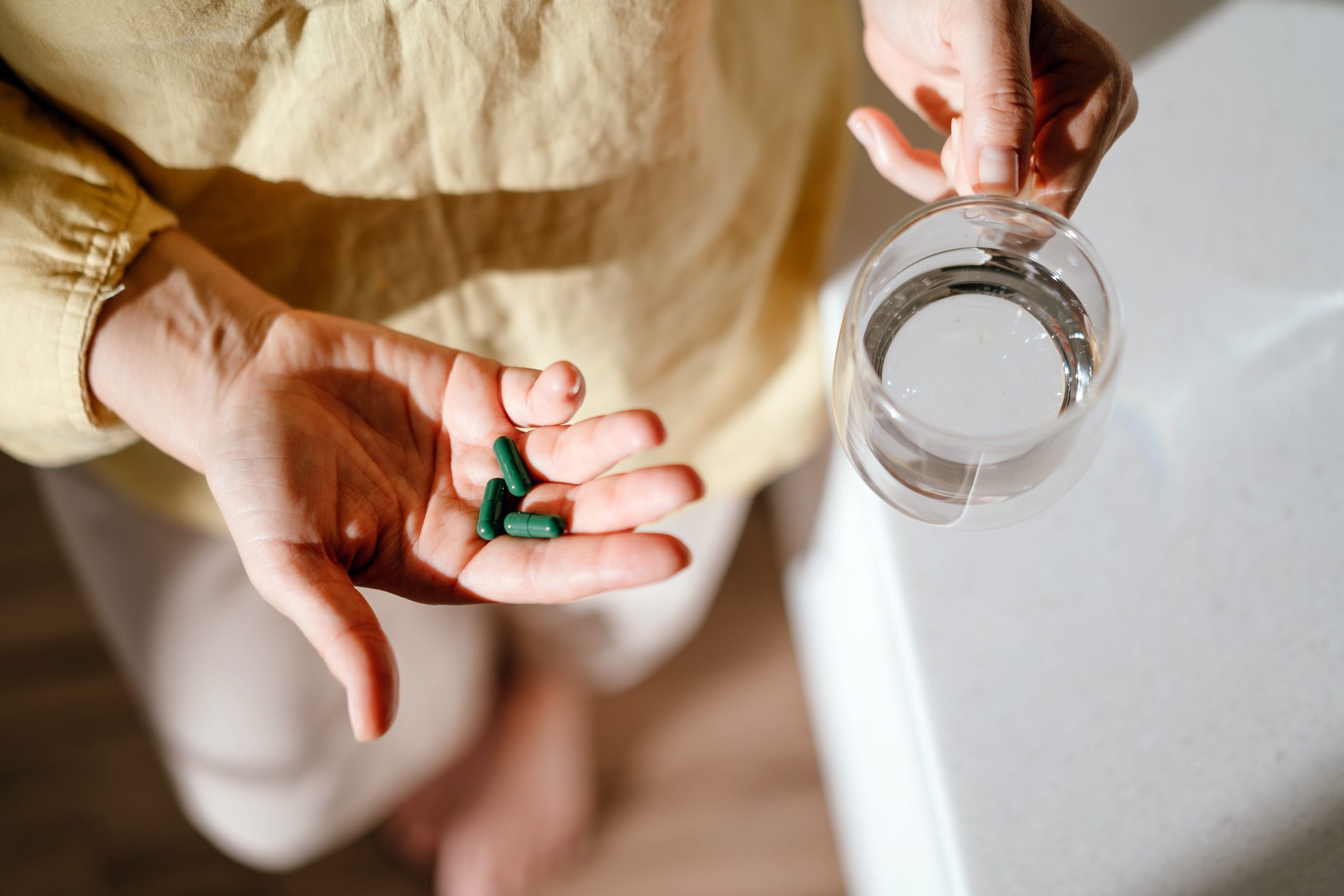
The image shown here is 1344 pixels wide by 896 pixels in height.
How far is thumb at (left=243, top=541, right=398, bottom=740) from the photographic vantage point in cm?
48

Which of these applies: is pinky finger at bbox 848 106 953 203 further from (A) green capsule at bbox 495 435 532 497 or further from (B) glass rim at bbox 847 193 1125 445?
(A) green capsule at bbox 495 435 532 497

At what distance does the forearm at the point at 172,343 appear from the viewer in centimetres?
58

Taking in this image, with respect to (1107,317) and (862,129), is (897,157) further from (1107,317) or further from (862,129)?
(1107,317)

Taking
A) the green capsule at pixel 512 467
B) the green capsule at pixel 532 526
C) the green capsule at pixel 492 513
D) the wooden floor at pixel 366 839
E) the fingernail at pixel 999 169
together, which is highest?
the fingernail at pixel 999 169

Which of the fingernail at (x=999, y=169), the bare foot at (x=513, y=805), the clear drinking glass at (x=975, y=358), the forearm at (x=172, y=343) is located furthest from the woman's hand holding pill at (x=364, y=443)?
the bare foot at (x=513, y=805)

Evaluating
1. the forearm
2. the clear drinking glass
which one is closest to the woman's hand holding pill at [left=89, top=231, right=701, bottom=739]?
the forearm

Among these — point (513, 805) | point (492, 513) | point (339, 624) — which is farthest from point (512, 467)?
point (513, 805)

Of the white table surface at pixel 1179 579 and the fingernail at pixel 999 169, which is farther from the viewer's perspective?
the white table surface at pixel 1179 579

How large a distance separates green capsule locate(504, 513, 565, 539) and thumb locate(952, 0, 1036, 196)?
307mm

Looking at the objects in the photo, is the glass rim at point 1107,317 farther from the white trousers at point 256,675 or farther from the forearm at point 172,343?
the white trousers at point 256,675

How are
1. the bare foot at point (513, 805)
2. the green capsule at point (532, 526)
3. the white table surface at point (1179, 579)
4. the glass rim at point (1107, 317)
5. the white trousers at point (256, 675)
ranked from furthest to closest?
the bare foot at point (513, 805) < the white trousers at point (256, 675) < the white table surface at point (1179, 579) < the green capsule at point (532, 526) < the glass rim at point (1107, 317)

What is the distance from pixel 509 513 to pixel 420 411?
91 millimetres

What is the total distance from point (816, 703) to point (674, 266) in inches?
33.4

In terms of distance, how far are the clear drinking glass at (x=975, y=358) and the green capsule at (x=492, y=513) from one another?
A: 207 millimetres
